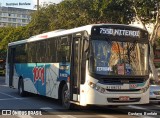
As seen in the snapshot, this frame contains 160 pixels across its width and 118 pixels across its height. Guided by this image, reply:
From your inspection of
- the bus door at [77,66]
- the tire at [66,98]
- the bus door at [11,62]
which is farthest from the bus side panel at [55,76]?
the bus door at [11,62]

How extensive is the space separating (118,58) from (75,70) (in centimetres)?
174

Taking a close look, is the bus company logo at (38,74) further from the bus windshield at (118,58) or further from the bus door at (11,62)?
the bus windshield at (118,58)

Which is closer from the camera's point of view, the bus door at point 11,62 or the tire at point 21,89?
the tire at point 21,89

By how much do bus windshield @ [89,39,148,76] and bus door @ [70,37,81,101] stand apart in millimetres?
975

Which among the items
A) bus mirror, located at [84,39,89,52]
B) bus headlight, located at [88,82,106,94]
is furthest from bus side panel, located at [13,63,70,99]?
bus headlight, located at [88,82,106,94]

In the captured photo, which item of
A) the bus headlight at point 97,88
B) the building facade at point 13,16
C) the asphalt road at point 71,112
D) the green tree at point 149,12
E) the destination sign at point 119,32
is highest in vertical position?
the building facade at point 13,16

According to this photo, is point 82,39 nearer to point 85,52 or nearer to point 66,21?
point 85,52

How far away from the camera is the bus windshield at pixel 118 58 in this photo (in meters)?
12.4

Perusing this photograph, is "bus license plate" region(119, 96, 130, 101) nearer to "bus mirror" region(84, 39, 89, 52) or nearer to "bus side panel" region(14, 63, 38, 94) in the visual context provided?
"bus mirror" region(84, 39, 89, 52)

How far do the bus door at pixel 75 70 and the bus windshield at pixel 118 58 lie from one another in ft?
3.20

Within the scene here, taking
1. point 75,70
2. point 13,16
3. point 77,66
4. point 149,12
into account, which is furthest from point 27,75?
point 13,16

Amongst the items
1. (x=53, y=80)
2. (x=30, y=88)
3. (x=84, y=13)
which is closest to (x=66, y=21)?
(x=84, y=13)

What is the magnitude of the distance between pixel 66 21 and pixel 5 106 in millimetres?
18445

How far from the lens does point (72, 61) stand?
45.0ft
